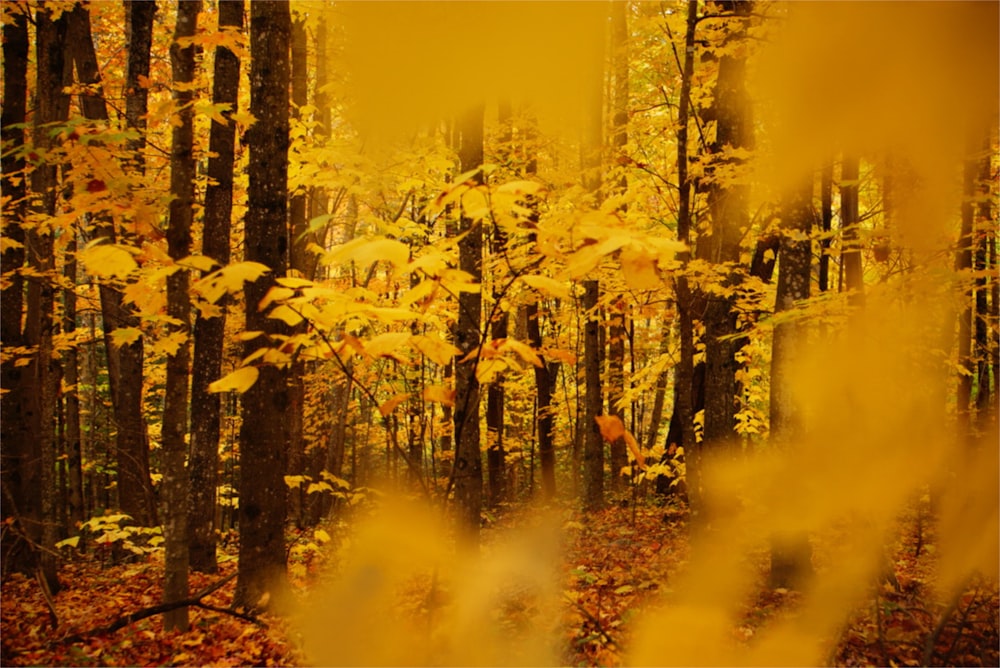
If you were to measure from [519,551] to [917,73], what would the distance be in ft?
27.9

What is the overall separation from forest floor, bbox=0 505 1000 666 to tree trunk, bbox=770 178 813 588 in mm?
302

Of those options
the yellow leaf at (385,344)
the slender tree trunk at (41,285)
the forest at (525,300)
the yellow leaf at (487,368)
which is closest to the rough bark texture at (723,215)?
the forest at (525,300)

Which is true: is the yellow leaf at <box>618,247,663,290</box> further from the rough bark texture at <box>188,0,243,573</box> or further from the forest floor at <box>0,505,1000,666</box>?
the rough bark texture at <box>188,0,243,573</box>

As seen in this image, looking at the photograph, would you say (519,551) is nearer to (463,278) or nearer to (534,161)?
(534,161)

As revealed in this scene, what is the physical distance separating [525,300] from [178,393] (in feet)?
12.7

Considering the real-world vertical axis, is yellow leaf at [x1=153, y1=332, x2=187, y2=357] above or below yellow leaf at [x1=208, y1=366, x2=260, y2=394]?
below

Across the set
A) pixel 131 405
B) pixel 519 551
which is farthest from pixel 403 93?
pixel 519 551

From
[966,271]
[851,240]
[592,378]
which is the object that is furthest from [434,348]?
[592,378]

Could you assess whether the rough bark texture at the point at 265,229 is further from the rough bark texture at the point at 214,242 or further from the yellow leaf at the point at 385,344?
the yellow leaf at the point at 385,344

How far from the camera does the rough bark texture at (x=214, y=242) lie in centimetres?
513

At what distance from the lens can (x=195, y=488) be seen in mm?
6031

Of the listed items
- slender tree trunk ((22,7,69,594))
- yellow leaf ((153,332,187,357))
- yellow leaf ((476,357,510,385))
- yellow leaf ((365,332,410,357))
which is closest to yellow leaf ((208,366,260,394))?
yellow leaf ((365,332,410,357))

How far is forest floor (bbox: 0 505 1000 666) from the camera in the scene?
3484mm

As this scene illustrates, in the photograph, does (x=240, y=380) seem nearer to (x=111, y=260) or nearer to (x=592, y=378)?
(x=111, y=260)
